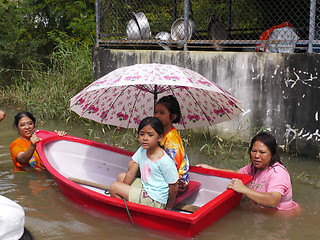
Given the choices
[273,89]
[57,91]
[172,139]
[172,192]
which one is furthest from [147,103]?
[57,91]

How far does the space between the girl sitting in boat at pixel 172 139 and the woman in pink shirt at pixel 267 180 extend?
543 mm

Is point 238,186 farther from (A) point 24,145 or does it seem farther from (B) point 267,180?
(A) point 24,145

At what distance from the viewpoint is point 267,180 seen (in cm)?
411

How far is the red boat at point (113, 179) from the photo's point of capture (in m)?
3.64

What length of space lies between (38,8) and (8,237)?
9.87 metres

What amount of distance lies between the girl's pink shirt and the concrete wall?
72.6 inches

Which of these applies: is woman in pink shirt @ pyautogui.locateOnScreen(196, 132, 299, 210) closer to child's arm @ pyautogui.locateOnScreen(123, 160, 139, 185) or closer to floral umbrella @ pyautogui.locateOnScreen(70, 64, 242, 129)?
floral umbrella @ pyautogui.locateOnScreen(70, 64, 242, 129)

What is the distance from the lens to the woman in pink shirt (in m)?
3.91

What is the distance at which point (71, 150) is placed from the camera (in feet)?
18.8

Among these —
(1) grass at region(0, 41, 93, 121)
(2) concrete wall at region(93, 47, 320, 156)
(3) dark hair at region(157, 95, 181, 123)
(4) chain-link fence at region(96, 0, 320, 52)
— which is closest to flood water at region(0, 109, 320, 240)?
(2) concrete wall at region(93, 47, 320, 156)

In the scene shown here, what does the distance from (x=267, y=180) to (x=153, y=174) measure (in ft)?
3.86

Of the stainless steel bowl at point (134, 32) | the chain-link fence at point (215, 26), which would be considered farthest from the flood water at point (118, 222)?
the stainless steel bowl at point (134, 32)

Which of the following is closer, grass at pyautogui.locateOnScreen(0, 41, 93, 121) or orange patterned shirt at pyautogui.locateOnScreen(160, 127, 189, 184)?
orange patterned shirt at pyautogui.locateOnScreen(160, 127, 189, 184)

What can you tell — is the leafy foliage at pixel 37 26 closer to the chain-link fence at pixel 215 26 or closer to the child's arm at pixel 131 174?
the chain-link fence at pixel 215 26
